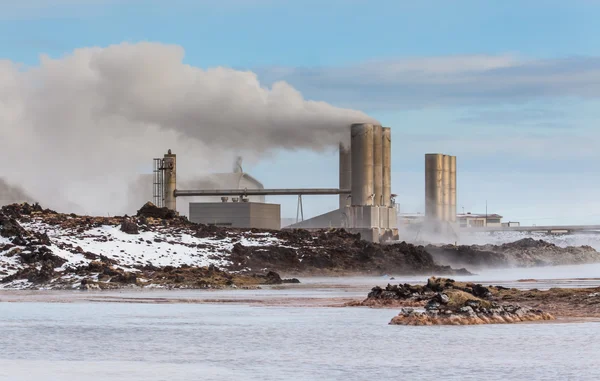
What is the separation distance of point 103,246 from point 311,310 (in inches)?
1179

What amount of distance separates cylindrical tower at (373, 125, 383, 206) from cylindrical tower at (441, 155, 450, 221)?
83.7 feet

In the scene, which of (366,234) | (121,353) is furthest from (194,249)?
(121,353)

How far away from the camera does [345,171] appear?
104812mm

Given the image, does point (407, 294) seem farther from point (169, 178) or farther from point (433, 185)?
point (433, 185)

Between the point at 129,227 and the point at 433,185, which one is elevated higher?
the point at 433,185

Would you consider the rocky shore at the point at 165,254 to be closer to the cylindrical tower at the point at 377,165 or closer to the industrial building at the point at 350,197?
the industrial building at the point at 350,197

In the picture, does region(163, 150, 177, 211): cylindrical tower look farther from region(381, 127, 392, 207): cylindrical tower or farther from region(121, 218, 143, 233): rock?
region(121, 218, 143, 233): rock

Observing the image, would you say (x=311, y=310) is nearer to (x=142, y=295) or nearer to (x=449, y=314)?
(x=449, y=314)

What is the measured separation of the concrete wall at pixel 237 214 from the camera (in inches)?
3546

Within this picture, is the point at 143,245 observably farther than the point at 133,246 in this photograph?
Yes

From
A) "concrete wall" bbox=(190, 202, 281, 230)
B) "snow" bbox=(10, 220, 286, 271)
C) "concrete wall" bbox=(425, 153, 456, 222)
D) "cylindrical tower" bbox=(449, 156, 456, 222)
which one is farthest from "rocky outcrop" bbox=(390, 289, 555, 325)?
"cylindrical tower" bbox=(449, 156, 456, 222)

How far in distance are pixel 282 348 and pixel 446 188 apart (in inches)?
4028

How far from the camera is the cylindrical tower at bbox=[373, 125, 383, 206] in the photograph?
310 feet

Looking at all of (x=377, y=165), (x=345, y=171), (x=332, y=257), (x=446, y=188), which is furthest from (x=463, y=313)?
(x=446, y=188)
